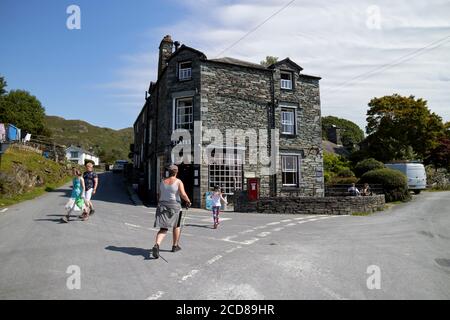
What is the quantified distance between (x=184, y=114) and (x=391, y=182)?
14489 millimetres

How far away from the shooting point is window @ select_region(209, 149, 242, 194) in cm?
1923

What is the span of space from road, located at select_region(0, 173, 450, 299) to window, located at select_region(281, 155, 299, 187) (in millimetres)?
10569

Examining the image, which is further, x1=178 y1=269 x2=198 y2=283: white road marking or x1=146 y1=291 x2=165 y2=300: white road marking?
x1=178 y1=269 x2=198 y2=283: white road marking

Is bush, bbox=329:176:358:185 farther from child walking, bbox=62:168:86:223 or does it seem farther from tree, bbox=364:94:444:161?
child walking, bbox=62:168:86:223

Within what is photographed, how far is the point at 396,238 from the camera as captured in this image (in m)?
9.63

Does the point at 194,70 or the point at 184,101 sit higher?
the point at 194,70

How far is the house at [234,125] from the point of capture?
63.1 ft

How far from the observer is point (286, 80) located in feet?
73.2

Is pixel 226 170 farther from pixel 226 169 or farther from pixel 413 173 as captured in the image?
pixel 413 173

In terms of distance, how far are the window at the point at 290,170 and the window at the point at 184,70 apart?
7942 millimetres

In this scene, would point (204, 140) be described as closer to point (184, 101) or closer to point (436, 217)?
point (184, 101)

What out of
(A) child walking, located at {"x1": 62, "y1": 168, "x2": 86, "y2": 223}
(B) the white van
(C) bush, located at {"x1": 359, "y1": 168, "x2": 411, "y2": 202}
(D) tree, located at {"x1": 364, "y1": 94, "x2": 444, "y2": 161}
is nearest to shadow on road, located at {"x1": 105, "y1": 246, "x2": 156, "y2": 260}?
(A) child walking, located at {"x1": 62, "y1": 168, "x2": 86, "y2": 223}

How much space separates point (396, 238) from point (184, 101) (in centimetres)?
1414

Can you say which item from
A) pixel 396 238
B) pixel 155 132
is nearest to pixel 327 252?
pixel 396 238
